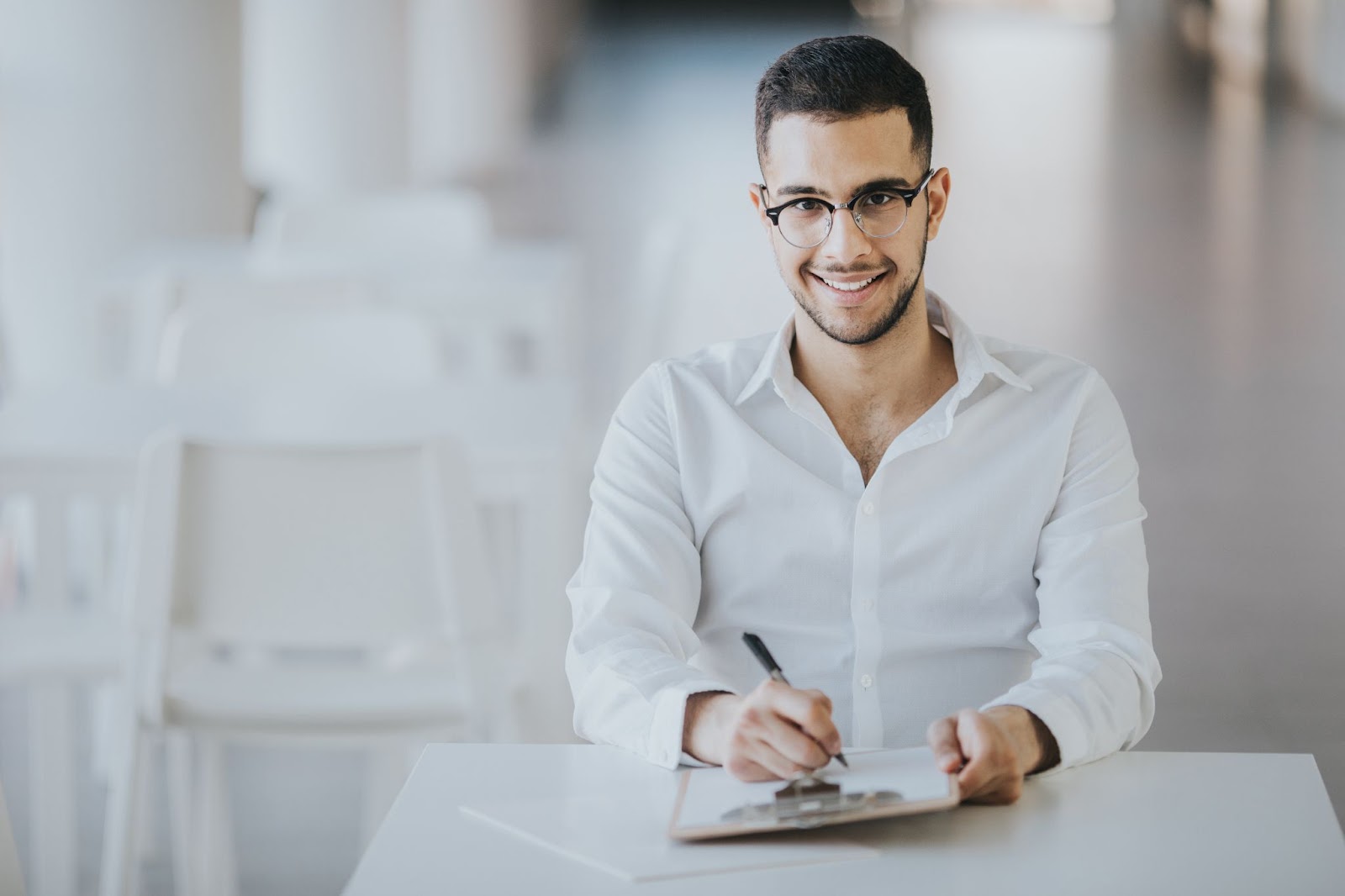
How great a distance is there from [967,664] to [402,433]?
136 centimetres

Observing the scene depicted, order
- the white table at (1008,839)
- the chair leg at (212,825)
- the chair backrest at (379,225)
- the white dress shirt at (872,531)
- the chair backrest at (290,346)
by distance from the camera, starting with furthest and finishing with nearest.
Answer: the chair backrest at (379,225), the chair backrest at (290,346), the chair leg at (212,825), the white dress shirt at (872,531), the white table at (1008,839)

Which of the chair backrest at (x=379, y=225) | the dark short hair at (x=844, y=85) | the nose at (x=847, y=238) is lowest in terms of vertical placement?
the chair backrest at (x=379, y=225)

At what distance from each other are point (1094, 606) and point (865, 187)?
513 millimetres

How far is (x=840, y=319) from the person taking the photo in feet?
6.28

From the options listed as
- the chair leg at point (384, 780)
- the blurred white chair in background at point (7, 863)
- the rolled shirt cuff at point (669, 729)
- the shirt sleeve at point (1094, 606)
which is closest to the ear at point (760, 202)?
the shirt sleeve at point (1094, 606)

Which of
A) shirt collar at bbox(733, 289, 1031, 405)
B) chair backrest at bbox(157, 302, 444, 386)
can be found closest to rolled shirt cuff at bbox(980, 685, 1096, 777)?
shirt collar at bbox(733, 289, 1031, 405)

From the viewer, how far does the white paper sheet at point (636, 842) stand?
1387 millimetres

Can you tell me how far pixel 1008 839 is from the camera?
144 centimetres

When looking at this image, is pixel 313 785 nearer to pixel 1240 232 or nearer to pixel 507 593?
pixel 507 593

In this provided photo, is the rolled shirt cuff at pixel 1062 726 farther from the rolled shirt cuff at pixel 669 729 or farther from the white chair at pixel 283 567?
the white chair at pixel 283 567

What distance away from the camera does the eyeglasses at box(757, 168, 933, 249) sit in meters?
1.85

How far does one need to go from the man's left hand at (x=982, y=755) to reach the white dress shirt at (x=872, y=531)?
1.17 ft

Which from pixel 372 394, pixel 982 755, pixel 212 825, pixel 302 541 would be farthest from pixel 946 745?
pixel 372 394

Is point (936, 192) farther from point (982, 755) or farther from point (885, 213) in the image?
point (982, 755)
